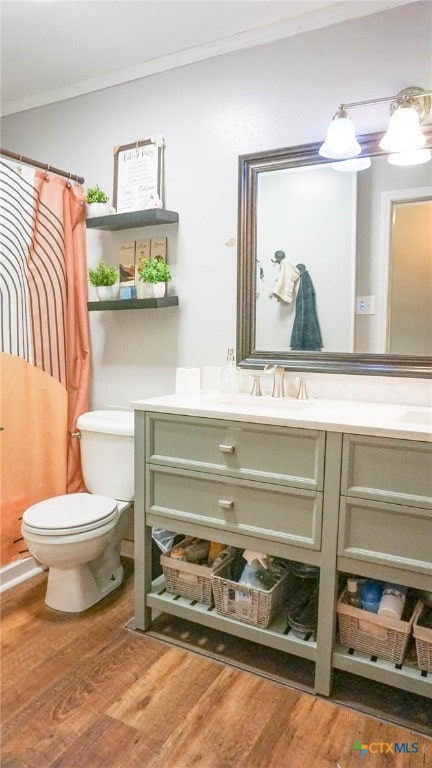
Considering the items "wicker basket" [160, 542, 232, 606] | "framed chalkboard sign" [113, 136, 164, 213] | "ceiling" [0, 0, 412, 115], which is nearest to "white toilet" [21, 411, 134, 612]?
"wicker basket" [160, 542, 232, 606]

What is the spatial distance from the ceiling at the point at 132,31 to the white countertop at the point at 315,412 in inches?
58.1

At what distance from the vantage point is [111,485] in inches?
90.0

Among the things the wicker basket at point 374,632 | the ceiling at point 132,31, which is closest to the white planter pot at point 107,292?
the ceiling at point 132,31

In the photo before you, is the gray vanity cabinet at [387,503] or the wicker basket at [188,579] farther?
the wicker basket at [188,579]

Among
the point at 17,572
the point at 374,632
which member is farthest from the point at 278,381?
the point at 17,572

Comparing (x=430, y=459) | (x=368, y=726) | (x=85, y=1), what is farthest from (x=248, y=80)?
(x=368, y=726)

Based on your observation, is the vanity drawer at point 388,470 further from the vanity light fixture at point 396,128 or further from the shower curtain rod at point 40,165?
the shower curtain rod at point 40,165

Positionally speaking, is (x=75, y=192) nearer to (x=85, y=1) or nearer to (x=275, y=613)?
(x=85, y=1)

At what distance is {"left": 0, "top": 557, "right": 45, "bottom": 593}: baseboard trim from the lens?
2.20 metres

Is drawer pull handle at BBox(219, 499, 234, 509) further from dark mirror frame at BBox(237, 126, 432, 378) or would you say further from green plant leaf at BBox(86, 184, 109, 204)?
green plant leaf at BBox(86, 184, 109, 204)

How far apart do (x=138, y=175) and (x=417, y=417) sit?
5.57 ft

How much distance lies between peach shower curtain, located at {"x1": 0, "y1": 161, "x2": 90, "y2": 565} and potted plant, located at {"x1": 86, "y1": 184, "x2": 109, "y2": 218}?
125mm

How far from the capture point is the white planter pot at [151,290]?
2.25 m

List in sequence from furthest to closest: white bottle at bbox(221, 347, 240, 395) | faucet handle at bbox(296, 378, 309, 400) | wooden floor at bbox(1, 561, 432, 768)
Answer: white bottle at bbox(221, 347, 240, 395) → faucet handle at bbox(296, 378, 309, 400) → wooden floor at bbox(1, 561, 432, 768)
